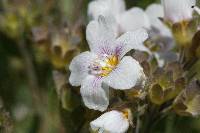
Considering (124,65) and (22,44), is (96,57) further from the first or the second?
(22,44)

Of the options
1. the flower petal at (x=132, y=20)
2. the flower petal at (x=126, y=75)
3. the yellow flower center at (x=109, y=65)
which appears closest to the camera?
the flower petal at (x=126, y=75)

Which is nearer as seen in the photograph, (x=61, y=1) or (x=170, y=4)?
(x=170, y=4)

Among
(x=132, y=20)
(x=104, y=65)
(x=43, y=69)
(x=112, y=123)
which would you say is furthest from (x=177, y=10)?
(x=43, y=69)

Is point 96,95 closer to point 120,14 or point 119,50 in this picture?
point 119,50

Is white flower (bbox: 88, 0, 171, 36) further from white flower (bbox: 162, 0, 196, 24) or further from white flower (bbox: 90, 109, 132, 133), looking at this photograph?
white flower (bbox: 90, 109, 132, 133)

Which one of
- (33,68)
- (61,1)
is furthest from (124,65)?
(61,1)

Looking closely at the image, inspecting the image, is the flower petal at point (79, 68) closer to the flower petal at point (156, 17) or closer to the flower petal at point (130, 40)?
the flower petal at point (130, 40)

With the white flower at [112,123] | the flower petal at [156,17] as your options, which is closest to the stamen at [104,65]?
the white flower at [112,123]

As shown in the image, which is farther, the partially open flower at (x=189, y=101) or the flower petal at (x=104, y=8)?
the flower petal at (x=104, y=8)
